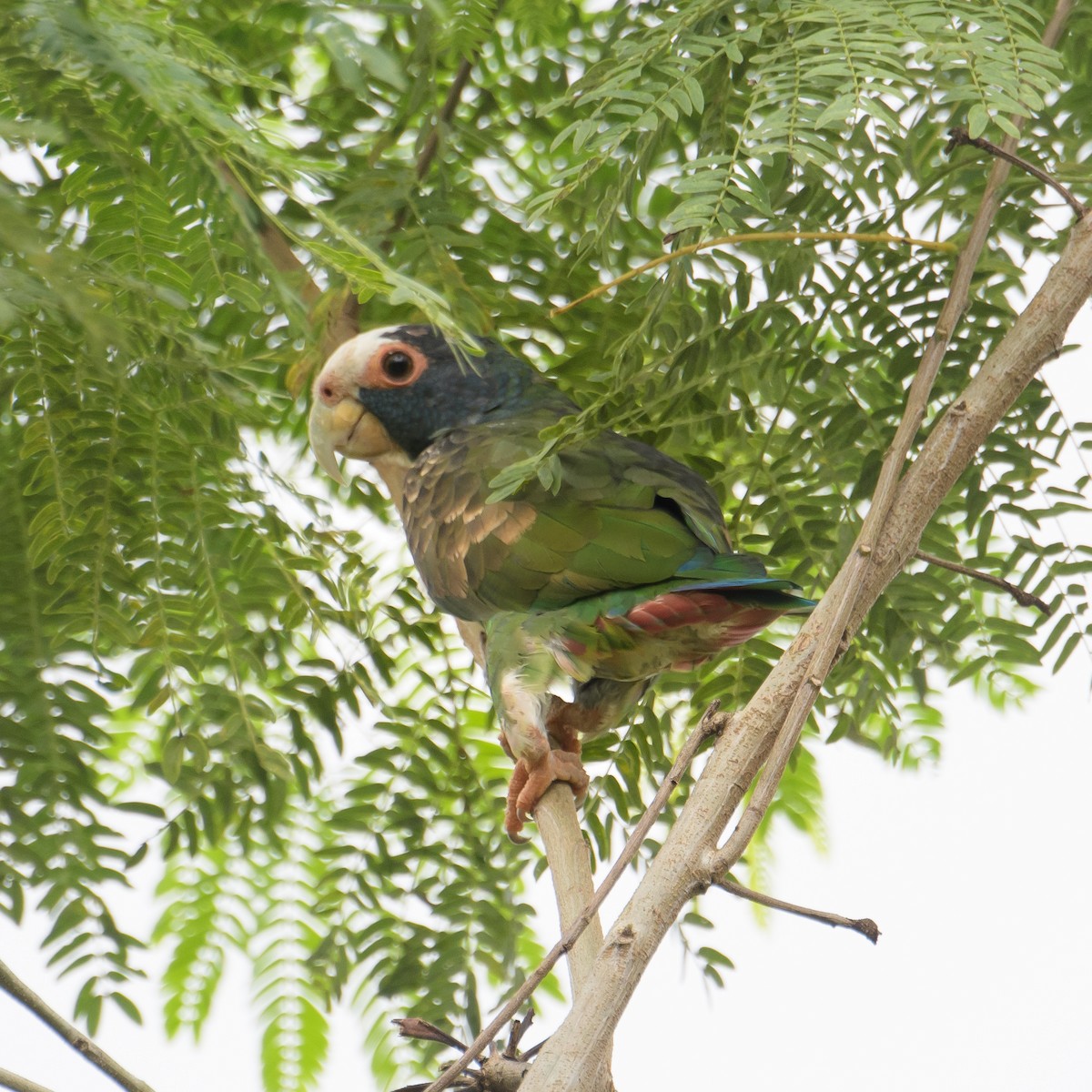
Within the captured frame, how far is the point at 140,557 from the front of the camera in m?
0.61

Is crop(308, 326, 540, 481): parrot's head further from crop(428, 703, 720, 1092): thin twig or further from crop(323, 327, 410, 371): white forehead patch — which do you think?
crop(428, 703, 720, 1092): thin twig

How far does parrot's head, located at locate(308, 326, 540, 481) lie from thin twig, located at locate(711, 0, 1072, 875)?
243 millimetres

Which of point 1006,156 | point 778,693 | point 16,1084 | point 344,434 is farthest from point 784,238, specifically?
point 16,1084

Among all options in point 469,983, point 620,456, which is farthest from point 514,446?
point 469,983

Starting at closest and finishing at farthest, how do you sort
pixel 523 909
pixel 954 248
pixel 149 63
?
pixel 149 63 < pixel 954 248 < pixel 523 909

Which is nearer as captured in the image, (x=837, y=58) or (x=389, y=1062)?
(x=837, y=58)

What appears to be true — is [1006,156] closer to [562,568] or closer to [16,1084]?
[562,568]

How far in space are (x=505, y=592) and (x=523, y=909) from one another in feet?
0.65

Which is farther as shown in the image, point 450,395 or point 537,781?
point 450,395

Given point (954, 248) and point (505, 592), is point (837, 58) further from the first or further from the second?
point (505, 592)

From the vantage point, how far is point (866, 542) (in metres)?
0.46

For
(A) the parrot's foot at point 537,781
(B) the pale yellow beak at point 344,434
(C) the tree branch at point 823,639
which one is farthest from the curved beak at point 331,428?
(C) the tree branch at point 823,639

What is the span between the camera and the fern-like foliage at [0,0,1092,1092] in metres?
0.48

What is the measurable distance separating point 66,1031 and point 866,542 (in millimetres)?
305
